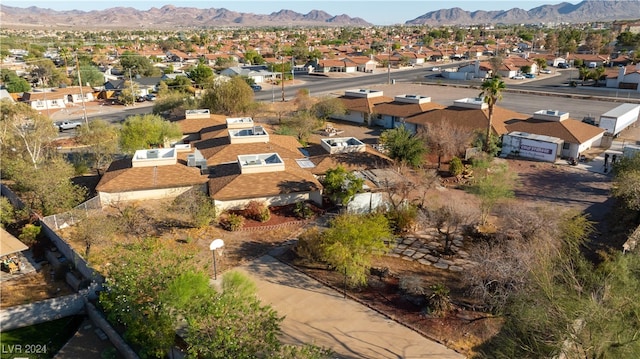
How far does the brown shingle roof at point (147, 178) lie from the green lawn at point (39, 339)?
12.9 metres

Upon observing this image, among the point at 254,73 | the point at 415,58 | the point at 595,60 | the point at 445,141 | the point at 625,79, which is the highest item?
the point at 415,58

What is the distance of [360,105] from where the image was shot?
65.9 m

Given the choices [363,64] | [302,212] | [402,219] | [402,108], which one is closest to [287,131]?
[402,108]

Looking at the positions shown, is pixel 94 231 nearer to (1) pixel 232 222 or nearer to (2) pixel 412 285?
(1) pixel 232 222

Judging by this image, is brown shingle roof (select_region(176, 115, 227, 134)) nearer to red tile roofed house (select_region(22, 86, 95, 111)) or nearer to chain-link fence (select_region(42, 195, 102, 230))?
chain-link fence (select_region(42, 195, 102, 230))

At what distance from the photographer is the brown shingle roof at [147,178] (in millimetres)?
34938

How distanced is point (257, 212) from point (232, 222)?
6.98 feet

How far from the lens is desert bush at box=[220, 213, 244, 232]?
31386 millimetres

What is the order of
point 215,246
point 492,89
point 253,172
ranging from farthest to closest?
1. point 492,89
2. point 253,172
3. point 215,246

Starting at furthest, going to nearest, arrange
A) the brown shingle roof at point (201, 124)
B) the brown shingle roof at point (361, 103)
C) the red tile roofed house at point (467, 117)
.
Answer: the brown shingle roof at point (361, 103), the brown shingle roof at point (201, 124), the red tile roofed house at point (467, 117)

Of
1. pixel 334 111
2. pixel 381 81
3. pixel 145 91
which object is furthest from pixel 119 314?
pixel 381 81

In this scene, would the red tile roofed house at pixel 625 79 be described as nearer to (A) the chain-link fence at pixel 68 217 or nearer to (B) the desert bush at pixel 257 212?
(B) the desert bush at pixel 257 212

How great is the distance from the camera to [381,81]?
109000 millimetres

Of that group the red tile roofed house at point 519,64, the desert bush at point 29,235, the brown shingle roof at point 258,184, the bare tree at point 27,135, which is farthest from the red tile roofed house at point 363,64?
the desert bush at point 29,235
